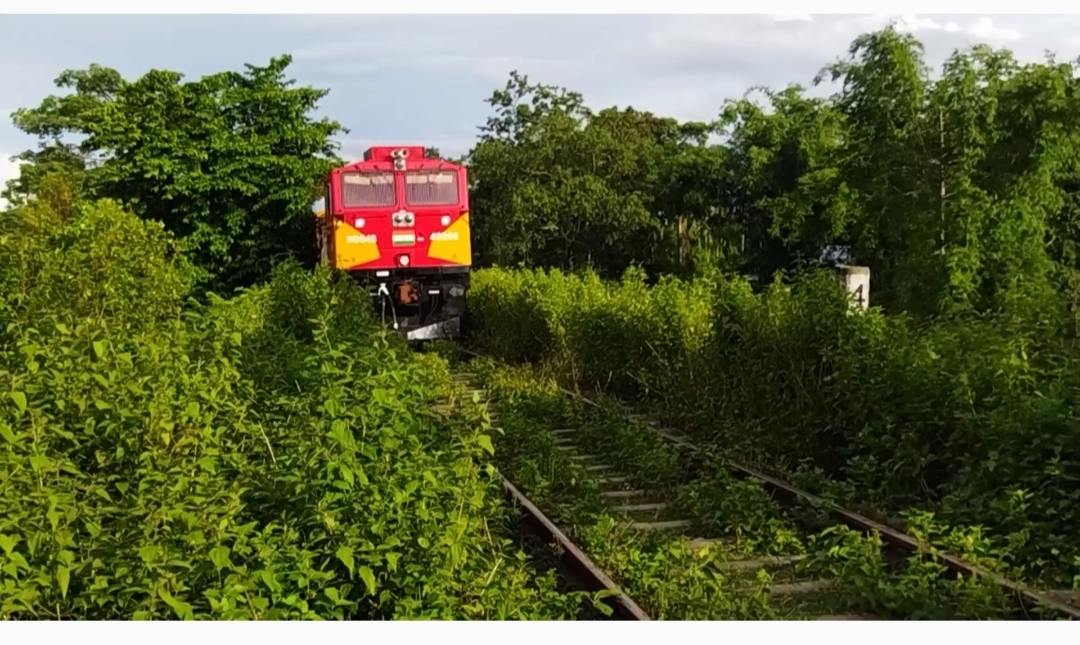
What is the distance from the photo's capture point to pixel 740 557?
6359mm

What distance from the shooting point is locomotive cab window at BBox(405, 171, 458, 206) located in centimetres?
1792

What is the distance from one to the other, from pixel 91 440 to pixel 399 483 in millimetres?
1694

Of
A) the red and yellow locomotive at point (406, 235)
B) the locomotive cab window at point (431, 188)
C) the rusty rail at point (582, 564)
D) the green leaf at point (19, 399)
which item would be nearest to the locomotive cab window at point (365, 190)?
the red and yellow locomotive at point (406, 235)

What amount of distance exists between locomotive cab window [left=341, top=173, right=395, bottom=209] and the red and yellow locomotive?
0.05 feet

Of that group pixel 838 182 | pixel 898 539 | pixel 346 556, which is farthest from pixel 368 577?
pixel 838 182

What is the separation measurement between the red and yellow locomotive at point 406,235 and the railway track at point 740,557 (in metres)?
9.30

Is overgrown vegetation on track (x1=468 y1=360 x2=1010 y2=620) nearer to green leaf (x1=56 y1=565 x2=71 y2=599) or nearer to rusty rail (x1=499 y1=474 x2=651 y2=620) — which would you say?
rusty rail (x1=499 y1=474 x2=651 y2=620)

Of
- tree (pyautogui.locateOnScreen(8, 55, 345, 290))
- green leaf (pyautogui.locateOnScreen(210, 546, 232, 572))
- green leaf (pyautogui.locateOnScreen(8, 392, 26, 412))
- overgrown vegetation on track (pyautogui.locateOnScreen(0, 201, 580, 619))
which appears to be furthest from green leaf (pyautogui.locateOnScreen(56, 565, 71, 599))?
tree (pyautogui.locateOnScreen(8, 55, 345, 290))

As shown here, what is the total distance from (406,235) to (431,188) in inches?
37.8

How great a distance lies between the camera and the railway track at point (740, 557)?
209 inches

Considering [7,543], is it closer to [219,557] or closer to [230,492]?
[219,557]

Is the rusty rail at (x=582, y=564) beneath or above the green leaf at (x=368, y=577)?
beneath

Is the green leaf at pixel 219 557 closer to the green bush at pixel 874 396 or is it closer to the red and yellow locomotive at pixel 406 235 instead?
the green bush at pixel 874 396

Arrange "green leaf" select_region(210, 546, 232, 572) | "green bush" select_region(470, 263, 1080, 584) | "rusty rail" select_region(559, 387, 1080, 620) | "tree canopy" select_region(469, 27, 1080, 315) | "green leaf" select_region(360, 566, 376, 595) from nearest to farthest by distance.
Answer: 1. "green leaf" select_region(210, 546, 232, 572)
2. "green leaf" select_region(360, 566, 376, 595)
3. "rusty rail" select_region(559, 387, 1080, 620)
4. "green bush" select_region(470, 263, 1080, 584)
5. "tree canopy" select_region(469, 27, 1080, 315)
